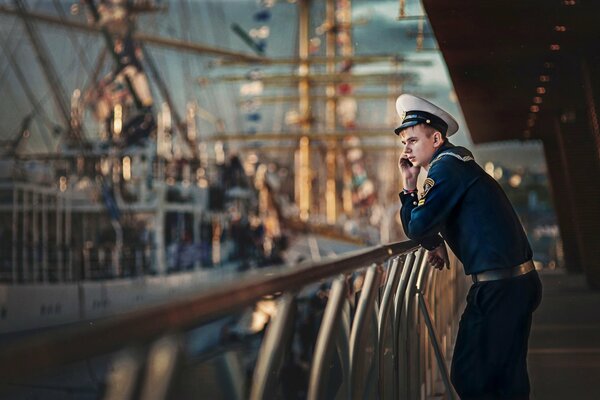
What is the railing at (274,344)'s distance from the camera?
1.01 metres

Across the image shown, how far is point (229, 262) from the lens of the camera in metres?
43.1

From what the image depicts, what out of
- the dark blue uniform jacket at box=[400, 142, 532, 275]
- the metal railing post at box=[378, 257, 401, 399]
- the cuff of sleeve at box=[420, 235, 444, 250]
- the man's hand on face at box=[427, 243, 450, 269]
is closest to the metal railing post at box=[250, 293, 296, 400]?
the dark blue uniform jacket at box=[400, 142, 532, 275]

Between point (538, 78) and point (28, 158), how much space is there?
24756 millimetres

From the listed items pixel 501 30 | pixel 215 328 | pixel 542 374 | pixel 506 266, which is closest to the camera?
pixel 215 328

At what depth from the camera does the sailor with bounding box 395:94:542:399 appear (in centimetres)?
301

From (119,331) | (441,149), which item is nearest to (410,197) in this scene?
(441,149)

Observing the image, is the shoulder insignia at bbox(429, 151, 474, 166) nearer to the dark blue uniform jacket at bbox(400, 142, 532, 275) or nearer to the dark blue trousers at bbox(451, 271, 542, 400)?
the dark blue uniform jacket at bbox(400, 142, 532, 275)

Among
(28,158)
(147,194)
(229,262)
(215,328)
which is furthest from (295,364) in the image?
(229,262)

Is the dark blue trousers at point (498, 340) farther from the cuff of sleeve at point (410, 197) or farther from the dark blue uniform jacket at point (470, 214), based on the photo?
the cuff of sleeve at point (410, 197)

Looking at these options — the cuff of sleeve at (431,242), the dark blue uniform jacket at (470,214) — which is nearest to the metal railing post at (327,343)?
the dark blue uniform jacket at (470,214)

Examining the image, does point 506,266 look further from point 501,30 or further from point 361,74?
point 361,74

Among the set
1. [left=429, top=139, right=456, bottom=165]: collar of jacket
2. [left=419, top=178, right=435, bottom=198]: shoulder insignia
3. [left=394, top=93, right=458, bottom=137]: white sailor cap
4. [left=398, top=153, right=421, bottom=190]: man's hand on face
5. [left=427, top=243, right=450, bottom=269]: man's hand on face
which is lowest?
[left=427, top=243, right=450, bottom=269]: man's hand on face

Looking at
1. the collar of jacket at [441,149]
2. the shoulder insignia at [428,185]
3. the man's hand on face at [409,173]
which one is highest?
the collar of jacket at [441,149]

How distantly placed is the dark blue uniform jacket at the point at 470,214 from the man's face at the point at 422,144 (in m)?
0.09
